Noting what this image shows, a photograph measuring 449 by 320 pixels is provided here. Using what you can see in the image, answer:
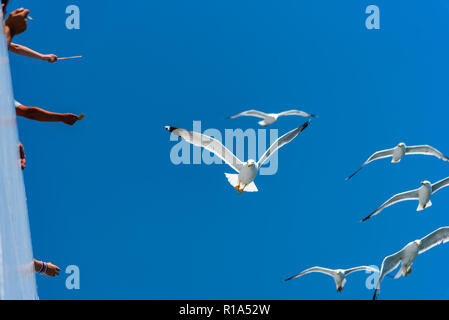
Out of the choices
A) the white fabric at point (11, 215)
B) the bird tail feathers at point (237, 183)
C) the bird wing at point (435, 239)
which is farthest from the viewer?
the bird tail feathers at point (237, 183)

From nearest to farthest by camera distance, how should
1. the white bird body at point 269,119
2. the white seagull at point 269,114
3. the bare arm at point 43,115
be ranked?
1. the bare arm at point 43,115
2. the white seagull at point 269,114
3. the white bird body at point 269,119

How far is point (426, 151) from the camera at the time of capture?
15.3 metres

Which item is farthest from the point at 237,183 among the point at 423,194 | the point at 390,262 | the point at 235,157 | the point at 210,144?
A: the point at 423,194

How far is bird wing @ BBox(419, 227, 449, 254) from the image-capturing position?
1253cm

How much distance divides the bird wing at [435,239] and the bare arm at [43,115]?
9.70 meters

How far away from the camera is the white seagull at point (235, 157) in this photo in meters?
11.5

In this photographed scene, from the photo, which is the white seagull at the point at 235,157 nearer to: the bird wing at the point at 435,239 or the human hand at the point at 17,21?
the bird wing at the point at 435,239

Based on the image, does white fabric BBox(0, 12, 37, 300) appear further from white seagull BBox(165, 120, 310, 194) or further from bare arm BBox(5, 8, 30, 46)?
white seagull BBox(165, 120, 310, 194)

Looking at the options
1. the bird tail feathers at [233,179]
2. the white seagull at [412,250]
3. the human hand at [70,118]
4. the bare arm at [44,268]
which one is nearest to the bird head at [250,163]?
the bird tail feathers at [233,179]

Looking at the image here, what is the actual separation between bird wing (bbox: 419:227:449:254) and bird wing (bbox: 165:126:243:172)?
4.27 meters

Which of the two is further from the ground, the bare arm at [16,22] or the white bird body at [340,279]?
the bare arm at [16,22]
